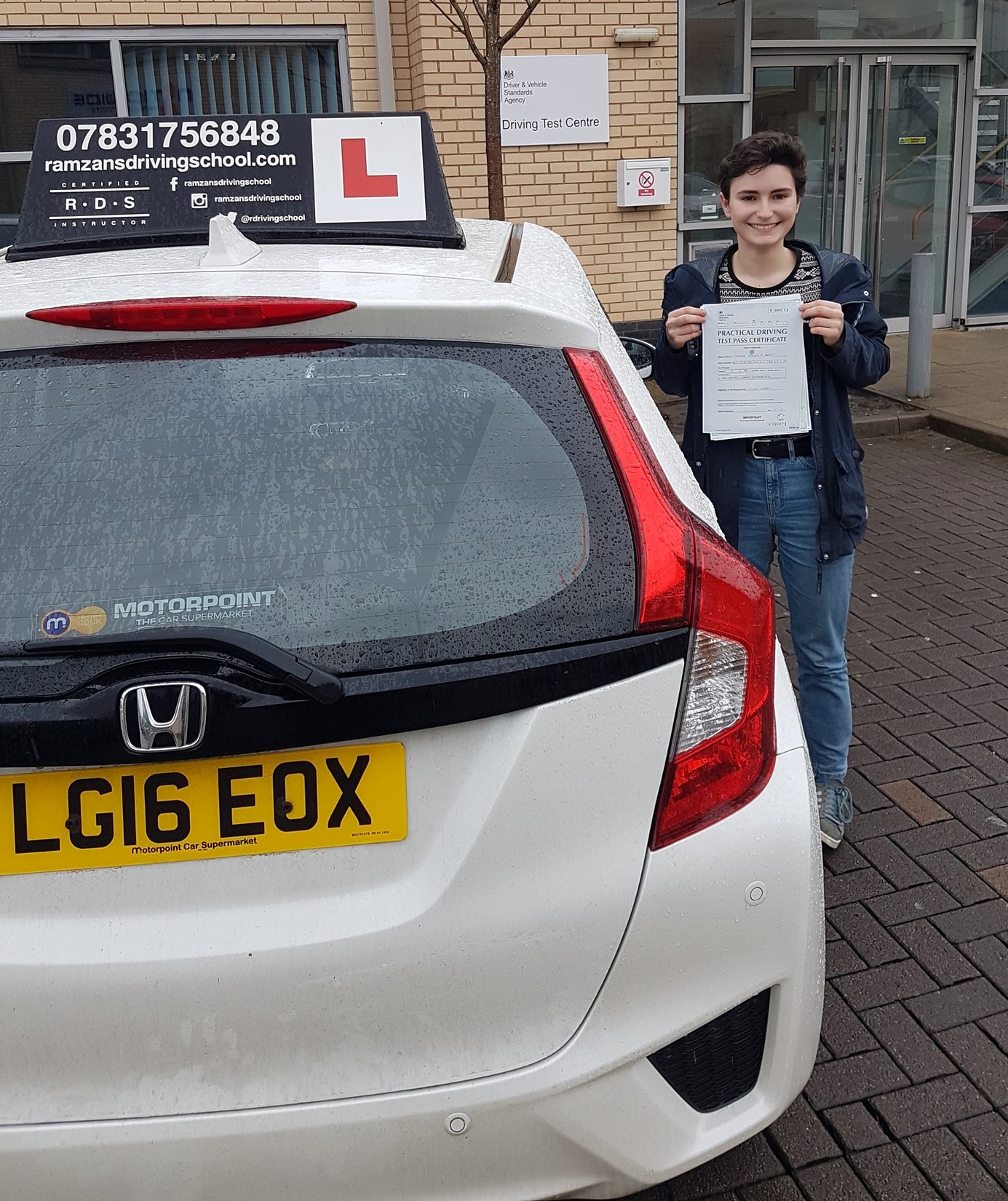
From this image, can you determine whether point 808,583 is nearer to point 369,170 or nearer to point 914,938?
point 914,938

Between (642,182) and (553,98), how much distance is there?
3.19 ft

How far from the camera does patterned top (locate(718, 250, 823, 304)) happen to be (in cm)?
306

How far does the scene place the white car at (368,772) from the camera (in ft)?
5.20

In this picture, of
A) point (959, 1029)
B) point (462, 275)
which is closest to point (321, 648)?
point (462, 275)

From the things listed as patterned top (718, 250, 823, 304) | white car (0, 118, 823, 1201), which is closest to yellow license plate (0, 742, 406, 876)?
white car (0, 118, 823, 1201)

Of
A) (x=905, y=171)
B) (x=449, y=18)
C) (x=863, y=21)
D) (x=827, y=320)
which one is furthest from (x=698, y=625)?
(x=905, y=171)

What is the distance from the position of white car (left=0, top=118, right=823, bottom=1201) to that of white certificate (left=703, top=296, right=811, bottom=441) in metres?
1.31

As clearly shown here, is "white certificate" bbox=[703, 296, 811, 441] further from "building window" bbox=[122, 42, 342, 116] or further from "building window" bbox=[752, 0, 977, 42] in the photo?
"building window" bbox=[752, 0, 977, 42]

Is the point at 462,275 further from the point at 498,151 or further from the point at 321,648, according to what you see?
the point at 498,151

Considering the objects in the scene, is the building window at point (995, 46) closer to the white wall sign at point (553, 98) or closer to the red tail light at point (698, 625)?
the white wall sign at point (553, 98)

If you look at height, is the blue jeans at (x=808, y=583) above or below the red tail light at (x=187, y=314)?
below

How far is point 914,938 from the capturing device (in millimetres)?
3006

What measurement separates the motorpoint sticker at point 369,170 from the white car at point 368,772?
68 centimetres

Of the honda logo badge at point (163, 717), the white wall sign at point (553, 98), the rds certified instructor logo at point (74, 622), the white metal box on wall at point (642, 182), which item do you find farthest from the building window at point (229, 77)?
the honda logo badge at point (163, 717)
